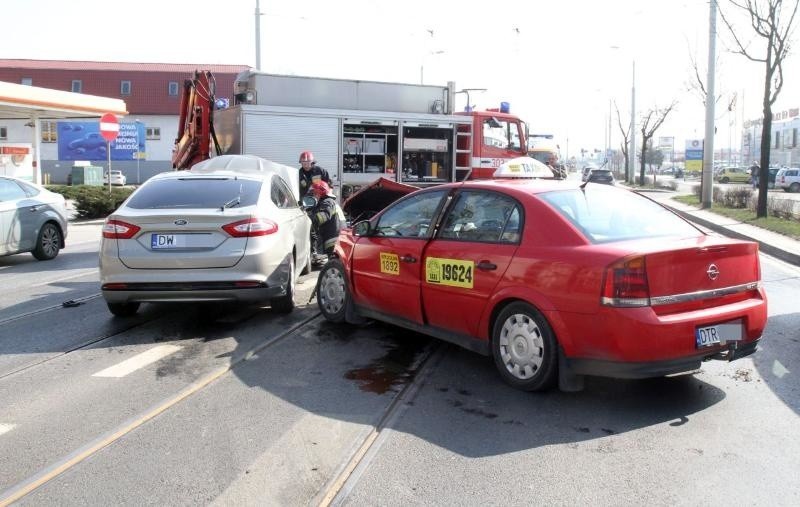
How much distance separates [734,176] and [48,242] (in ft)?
197

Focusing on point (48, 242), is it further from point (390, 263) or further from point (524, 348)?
point (524, 348)

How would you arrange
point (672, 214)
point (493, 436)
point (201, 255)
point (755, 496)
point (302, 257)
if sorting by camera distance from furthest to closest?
point (302, 257) → point (201, 255) → point (672, 214) → point (493, 436) → point (755, 496)

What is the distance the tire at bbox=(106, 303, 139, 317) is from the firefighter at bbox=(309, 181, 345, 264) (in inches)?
115

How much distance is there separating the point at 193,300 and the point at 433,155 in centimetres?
998

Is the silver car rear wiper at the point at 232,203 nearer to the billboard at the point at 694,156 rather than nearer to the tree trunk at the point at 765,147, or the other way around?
the tree trunk at the point at 765,147

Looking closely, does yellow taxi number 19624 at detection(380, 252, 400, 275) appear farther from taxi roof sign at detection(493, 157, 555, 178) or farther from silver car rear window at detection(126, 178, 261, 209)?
taxi roof sign at detection(493, 157, 555, 178)

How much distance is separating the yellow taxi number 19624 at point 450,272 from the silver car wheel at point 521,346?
483 mm

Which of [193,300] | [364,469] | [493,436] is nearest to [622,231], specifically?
[493,436]

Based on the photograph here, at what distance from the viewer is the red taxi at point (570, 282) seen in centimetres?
454

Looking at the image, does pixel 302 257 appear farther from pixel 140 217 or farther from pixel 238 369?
pixel 238 369

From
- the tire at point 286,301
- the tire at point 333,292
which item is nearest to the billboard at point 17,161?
the tire at point 286,301

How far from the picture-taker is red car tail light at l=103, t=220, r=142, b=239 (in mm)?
6863

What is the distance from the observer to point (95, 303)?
848 centimetres

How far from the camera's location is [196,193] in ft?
24.3
